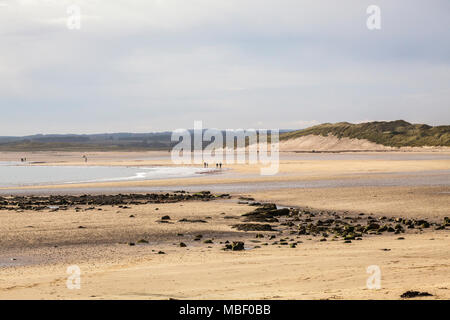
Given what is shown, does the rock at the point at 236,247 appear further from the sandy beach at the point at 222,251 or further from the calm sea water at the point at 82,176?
the calm sea water at the point at 82,176

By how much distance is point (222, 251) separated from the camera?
20.5 meters

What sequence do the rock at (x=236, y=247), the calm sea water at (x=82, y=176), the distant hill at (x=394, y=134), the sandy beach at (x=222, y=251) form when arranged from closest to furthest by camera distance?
the sandy beach at (x=222, y=251), the rock at (x=236, y=247), the calm sea water at (x=82, y=176), the distant hill at (x=394, y=134)

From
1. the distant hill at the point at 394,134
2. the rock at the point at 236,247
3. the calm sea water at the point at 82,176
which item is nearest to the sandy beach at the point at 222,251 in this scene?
the rock at the point at 236,247

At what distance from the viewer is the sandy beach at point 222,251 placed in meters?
13.8

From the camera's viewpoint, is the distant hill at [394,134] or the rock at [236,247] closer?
the rock at [236,247]

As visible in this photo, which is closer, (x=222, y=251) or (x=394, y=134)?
(x=222, y=251)

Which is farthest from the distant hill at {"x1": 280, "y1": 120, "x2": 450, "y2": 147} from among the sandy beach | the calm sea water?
the sandy beach

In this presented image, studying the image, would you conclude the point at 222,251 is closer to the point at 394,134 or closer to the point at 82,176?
the point at 82,176

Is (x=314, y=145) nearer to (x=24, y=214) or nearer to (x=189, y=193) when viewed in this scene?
(x=189, y=193)

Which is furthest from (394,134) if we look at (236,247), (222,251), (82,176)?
(222,251)

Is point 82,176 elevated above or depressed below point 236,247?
below

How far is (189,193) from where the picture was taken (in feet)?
147

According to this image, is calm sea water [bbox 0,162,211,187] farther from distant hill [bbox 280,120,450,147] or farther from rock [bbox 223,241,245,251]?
distant hill [bbox 280,120,450,147]

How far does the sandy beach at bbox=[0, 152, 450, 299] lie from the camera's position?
545 inches
